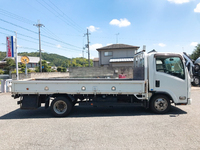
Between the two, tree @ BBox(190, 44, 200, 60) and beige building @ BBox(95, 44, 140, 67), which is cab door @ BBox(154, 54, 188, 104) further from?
tree @ BBox(190, 44, 200, 60)

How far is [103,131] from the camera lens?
4.70 meters

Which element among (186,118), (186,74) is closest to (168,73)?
(186,74)

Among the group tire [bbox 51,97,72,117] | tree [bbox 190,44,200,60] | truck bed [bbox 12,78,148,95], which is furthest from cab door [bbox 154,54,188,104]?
tree [bbox 190,44,200,60]

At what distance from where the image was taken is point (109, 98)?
6.35 meters

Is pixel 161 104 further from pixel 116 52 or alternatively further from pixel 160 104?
pixel 116 52

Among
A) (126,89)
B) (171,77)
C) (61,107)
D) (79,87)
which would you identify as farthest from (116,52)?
(61,107)

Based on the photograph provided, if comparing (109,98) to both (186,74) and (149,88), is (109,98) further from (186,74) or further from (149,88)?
(186,74)

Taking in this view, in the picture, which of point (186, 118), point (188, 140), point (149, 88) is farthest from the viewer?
point (149, 88)

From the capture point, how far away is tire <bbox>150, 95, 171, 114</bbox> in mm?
6277

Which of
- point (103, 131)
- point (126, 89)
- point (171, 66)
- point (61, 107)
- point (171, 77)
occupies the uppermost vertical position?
point (171, 66)

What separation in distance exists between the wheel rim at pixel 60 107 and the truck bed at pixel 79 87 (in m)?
0.46

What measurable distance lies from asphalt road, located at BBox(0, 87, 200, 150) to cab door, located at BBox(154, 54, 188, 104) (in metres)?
0.86

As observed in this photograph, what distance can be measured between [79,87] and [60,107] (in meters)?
1.12

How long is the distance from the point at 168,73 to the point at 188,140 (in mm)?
2791
